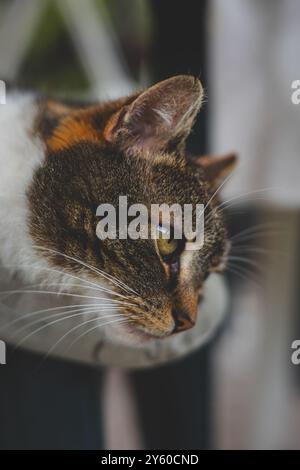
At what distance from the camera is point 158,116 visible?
1.30 ft

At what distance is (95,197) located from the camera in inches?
16.4

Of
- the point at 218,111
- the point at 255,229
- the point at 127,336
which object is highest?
the point at 218,111

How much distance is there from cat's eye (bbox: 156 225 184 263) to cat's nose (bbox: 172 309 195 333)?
0.15 feet

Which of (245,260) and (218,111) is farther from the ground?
(218,111)

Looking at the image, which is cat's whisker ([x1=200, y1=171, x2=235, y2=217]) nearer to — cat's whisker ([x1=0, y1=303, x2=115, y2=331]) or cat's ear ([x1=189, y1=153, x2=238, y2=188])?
cat's ear ([x1=189, y1=153, x2=238, y2=188])

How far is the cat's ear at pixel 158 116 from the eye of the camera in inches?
15.4

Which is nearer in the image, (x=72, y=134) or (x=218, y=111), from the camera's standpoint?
(x=72, y=134)

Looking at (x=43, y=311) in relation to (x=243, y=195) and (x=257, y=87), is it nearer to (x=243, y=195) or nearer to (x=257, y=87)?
(x=243, y=195)

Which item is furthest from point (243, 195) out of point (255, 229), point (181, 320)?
point (181, 320)

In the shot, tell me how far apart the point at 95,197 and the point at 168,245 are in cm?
7

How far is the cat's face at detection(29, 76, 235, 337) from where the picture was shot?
0.41m

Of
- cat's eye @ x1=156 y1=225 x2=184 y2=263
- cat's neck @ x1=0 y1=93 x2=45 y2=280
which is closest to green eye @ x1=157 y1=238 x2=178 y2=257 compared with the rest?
cat's eye @ x1=156 y1=225 x2=184 y2=263
